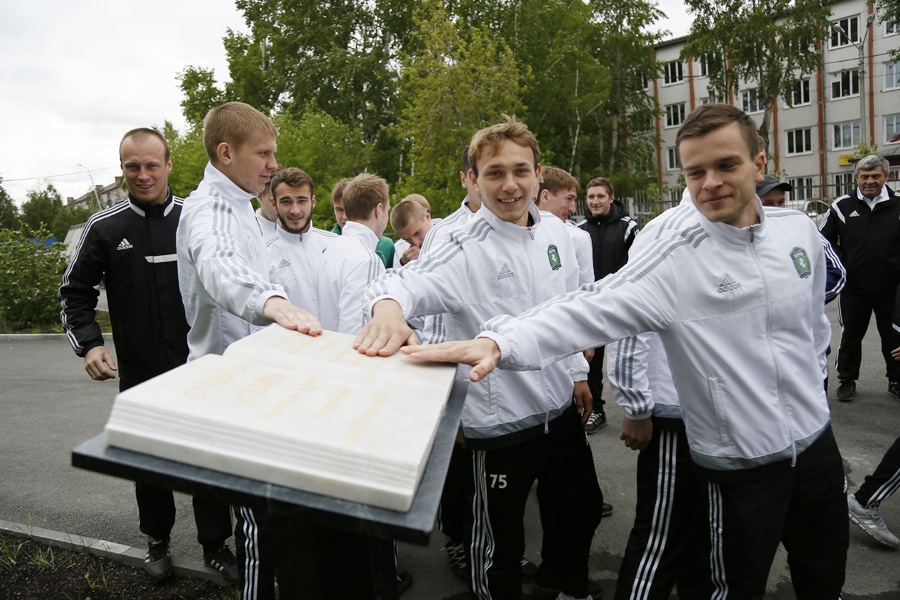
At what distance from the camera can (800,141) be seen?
143ft

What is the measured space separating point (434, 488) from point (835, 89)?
4954 cm

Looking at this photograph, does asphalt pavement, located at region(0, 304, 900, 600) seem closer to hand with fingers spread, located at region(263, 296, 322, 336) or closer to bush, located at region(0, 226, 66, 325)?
hand with fingers spread, located at region(263, 296, 322, 336)

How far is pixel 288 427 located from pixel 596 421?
18.7 feet

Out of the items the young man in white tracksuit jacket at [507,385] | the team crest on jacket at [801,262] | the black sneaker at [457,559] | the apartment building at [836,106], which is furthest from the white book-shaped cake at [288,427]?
the apartment building at [836,106]

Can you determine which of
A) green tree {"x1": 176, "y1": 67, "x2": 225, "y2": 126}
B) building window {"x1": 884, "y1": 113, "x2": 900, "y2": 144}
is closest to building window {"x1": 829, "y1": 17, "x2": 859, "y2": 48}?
building window {"x1": 884, "y1": 113, "x2": 900, "y2": 144}

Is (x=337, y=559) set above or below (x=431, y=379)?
below

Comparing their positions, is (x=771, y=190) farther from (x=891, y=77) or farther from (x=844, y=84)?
(x=844, y=84)

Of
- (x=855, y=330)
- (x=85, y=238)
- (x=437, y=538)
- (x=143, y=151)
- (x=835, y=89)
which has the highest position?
(x=835, y=89)

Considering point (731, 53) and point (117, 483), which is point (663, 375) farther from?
point (731, 53)

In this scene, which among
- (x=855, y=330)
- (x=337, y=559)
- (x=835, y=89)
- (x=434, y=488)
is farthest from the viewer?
(x=835, y=89)

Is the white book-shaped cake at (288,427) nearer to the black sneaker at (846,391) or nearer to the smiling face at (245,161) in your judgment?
the smiling face at (245,161)

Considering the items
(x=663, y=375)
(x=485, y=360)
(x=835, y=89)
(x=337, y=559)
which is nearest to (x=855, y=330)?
(x=663, y=375)

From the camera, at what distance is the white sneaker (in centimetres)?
392

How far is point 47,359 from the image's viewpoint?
12703mm
